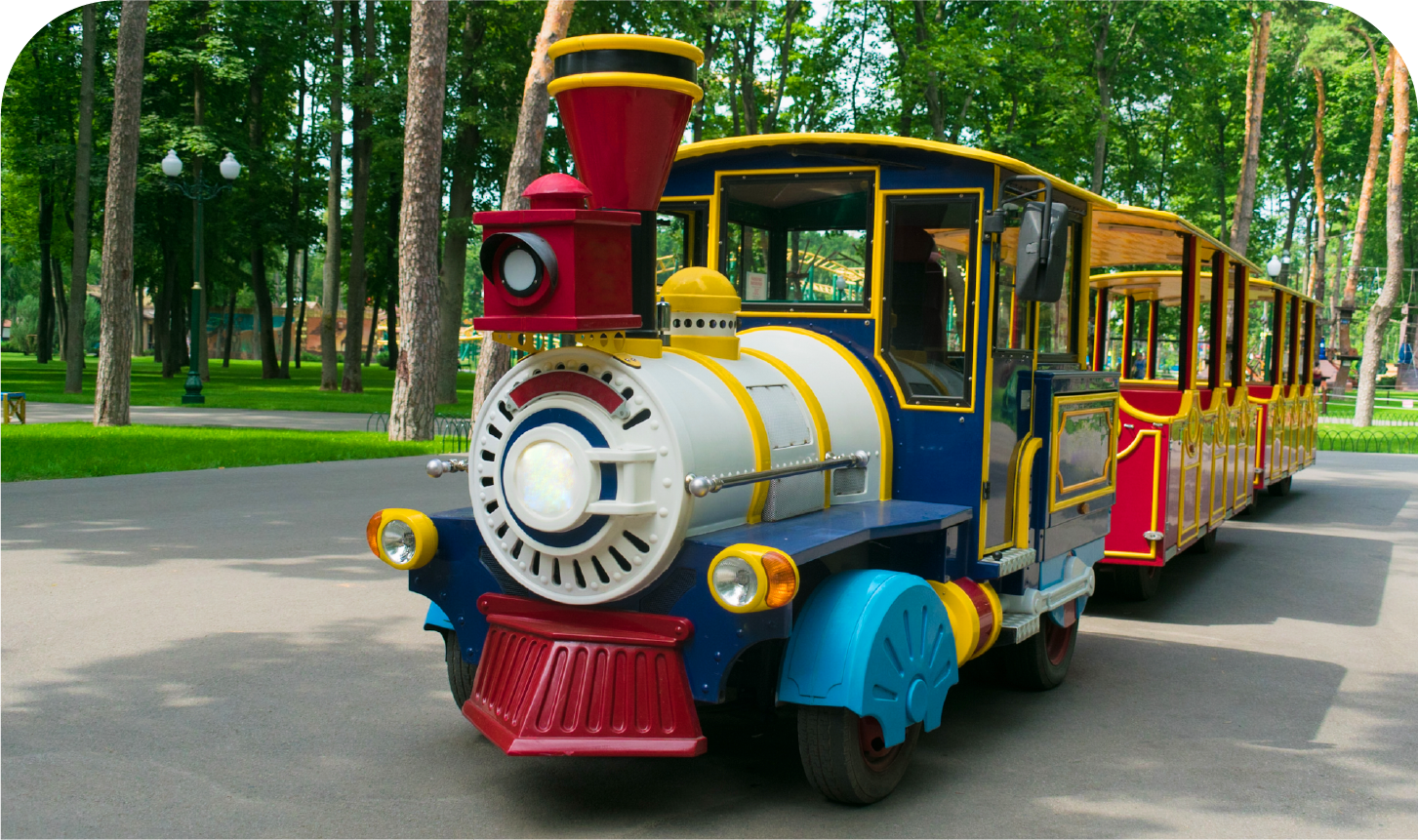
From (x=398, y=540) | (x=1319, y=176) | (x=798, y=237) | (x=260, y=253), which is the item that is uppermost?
(x=1319, y=176)

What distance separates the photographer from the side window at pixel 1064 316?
6.27 metres

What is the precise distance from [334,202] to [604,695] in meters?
31.6

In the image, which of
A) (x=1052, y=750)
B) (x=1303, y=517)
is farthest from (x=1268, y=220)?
(x=1052, y=750)

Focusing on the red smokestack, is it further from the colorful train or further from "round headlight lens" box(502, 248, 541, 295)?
"round headlight lens" box(502, 248, 541, 295)

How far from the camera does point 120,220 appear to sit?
19.1 m

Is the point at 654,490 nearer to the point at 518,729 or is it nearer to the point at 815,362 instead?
the point at 518,729

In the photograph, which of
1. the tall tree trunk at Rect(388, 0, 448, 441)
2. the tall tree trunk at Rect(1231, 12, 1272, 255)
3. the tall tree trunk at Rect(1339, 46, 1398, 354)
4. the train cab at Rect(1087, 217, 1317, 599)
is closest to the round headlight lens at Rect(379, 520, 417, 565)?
the train cab at Rect(1087, 217, 1317, 599)

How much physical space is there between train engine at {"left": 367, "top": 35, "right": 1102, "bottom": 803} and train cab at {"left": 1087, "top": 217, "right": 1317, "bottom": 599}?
3.40 metres

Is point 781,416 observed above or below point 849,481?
above

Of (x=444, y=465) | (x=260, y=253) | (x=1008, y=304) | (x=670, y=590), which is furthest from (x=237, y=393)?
(x=670, y=590)

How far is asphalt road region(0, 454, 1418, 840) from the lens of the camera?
4273 millimetres

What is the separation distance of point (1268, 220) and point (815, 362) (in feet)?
176

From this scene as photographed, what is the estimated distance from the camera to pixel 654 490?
416 centimetres

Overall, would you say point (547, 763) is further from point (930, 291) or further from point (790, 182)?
point (790, 182)
